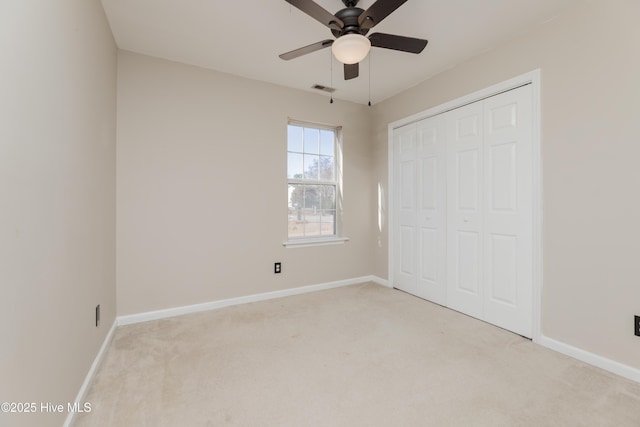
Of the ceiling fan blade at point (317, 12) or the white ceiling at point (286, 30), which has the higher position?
the white ceiling at point (286, 30)

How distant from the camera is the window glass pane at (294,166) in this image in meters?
3.73

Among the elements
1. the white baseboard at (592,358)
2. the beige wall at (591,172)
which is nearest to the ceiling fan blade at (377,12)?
the beige wall at (591,172)

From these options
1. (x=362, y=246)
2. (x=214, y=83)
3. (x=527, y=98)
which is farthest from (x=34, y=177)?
(x=362, y=246)

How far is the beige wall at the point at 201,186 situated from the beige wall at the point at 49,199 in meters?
0.68

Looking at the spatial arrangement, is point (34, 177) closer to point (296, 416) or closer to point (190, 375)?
point (190, 375)

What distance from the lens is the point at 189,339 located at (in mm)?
2430

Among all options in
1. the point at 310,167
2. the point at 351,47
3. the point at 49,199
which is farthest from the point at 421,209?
the point at 49,199

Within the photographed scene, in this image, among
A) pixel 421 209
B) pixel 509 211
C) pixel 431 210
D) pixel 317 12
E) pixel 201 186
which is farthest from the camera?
pixel 421 209

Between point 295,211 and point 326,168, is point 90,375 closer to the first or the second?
point 295,211

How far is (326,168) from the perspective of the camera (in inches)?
159

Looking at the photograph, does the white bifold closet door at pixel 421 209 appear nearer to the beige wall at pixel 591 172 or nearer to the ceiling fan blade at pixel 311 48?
the beige wall at pixel 591 172

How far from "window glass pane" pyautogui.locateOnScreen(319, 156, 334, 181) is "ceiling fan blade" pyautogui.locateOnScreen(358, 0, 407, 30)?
2.14 metres

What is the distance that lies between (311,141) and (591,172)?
284 centimetres

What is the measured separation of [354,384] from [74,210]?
6.31ft
